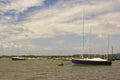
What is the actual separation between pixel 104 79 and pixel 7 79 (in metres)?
18.0

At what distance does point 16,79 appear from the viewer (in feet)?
185

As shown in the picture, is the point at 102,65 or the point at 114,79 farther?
the point at 102,65

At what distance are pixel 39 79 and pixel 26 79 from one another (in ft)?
7.94

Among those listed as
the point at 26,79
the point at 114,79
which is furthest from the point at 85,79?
the point at 26,79

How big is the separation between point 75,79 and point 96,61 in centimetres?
5093

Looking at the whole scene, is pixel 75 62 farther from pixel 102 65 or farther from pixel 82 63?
pixel 102 65

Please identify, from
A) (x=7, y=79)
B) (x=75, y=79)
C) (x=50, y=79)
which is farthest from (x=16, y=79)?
(x=75, y=79)

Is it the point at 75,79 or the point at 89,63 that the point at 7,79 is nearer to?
the point at 75,79

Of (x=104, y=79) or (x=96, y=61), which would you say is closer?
(x=104, y=79)

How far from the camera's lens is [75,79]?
56.3 m

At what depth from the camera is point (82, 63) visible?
104625 mm

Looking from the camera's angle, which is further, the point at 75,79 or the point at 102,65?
the point at 102,65

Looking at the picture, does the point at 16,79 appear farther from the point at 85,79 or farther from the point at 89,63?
the point at 89,63

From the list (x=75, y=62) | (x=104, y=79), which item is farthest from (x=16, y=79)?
(x=75, y=62)
